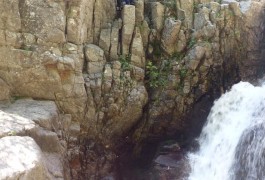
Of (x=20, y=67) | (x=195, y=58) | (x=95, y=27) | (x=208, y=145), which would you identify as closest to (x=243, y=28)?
(x=195, y=58)

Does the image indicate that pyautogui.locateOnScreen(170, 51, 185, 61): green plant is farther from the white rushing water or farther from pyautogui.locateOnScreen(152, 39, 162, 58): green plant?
the white rushing water

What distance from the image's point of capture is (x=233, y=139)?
12.0m

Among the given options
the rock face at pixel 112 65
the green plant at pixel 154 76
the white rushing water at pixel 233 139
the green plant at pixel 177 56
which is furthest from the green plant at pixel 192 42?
the white rushing water at pixel 233 139

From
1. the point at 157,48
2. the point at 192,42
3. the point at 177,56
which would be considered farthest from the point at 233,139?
the point at 157,48

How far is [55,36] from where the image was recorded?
451 inches

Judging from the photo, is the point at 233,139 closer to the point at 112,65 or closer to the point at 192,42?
the point at 192,42

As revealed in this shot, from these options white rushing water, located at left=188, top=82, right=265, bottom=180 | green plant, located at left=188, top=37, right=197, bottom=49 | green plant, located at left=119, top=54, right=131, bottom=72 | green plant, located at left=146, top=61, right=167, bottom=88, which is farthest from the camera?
green plant, located at left=188, top=37, right=197, bottom=49

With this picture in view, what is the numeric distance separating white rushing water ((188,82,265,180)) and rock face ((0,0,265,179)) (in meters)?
1.11

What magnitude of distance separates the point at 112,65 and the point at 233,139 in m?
4.95

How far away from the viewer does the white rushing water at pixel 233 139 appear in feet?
36.1

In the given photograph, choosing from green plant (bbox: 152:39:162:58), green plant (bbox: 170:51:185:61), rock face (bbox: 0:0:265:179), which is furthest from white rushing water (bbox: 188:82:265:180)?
green plant (bbox: 152:39:162:58)

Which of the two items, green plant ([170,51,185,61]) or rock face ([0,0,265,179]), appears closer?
rock face ([0,0,265,179])

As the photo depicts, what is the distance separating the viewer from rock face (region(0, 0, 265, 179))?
11.3 metres

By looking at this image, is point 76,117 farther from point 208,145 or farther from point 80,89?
point 208,145
